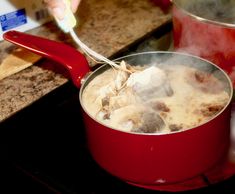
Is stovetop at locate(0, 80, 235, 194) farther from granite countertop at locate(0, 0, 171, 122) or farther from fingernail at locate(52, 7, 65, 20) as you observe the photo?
fingernail at locate(52, 7, 65, 20)

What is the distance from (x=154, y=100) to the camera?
0.73 meters

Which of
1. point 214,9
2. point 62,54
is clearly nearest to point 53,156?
point 62,54

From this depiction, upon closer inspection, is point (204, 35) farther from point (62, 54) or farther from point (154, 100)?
point (62, 54)

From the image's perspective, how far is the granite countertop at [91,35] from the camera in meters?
0.92

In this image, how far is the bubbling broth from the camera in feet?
2.23

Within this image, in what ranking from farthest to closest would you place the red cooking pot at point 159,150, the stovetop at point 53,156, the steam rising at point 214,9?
the steam rising at point 214,9 → the stovetop at point 53,156 → the red cooking pot at point 159,150

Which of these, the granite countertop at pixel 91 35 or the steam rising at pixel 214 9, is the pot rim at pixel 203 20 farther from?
the granite countertop at pixel 91 35

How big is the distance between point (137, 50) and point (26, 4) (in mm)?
318

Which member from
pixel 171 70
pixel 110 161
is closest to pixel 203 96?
pixel 171 70

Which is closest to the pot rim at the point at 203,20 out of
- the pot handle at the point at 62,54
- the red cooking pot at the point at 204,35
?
the red cooking pot at the point at 204,35

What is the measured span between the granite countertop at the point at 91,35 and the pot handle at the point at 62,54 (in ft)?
0.35

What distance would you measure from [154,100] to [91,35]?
1.51ft

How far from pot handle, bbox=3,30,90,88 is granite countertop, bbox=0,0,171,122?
106 mm

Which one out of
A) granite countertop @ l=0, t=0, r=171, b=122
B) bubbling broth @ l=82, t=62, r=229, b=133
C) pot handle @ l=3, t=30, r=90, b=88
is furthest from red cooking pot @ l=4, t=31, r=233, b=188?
granite countertop @ l=0, t=0, r=171, b=122
